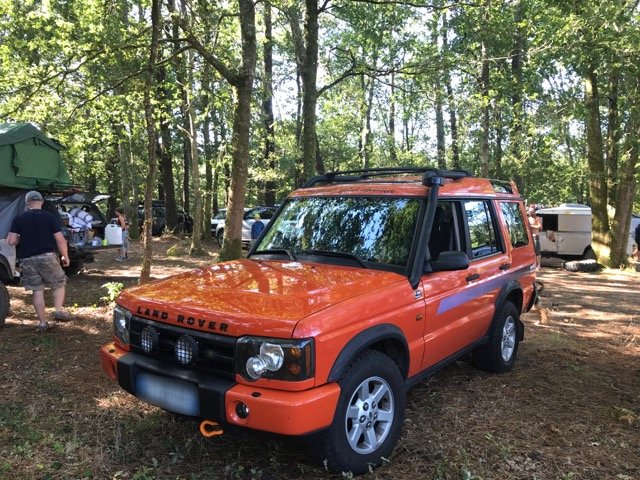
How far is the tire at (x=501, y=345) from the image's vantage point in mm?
4902

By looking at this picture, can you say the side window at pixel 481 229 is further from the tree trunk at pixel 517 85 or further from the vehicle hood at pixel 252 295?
the tree trunk at pixel 517 85

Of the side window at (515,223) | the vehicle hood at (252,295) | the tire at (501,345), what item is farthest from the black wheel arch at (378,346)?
the side window at (515,223)

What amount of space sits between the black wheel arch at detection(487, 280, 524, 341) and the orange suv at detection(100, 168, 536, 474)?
1.0 inches

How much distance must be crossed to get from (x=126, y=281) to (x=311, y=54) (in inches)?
242

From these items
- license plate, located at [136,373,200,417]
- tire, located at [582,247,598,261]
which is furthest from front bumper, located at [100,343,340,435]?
tire, located at [582,247,598,261]

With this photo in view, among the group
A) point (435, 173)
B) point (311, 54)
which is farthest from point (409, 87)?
point (435, 173)

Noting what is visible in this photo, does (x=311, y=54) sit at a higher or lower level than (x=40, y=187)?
higher

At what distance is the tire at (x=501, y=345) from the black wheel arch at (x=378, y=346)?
5.57ft

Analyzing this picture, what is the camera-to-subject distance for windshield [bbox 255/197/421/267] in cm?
386

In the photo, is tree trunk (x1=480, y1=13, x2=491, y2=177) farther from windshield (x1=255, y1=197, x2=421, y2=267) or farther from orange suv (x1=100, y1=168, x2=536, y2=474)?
windshield (x1=255, y1=197, x2=421, y2=267)

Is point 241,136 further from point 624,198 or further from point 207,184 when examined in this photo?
point 207,184

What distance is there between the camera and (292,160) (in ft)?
92.7

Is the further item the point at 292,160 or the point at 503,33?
the point at 292,160

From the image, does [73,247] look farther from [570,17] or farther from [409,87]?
[570,17]
